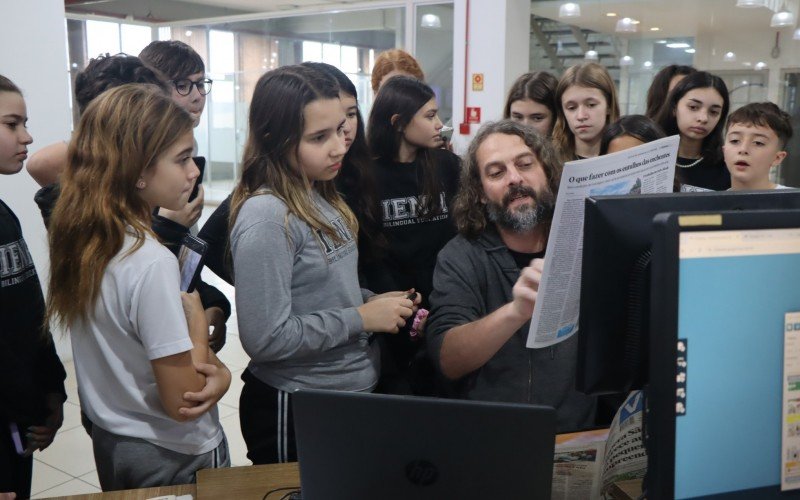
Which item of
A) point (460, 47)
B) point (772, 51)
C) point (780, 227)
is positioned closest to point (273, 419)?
point (780, 227)

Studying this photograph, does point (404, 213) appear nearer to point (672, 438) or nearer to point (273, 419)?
point (273, 419)

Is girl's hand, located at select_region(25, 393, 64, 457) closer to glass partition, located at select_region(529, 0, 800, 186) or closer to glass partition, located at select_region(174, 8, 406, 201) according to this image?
glass partition, located at select_region(529, 0, 800, 186)

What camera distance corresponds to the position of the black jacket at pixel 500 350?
1632 mm

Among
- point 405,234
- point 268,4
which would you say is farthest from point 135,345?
point 268,4

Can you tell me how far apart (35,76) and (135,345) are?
321 cm

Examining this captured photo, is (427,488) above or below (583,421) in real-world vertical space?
above

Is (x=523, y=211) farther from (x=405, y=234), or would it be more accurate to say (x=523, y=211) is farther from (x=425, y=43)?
(x=425, y=43)

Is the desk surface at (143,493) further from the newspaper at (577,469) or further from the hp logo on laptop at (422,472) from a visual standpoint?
the newspaper at (577,469)

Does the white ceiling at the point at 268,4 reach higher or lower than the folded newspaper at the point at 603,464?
higher

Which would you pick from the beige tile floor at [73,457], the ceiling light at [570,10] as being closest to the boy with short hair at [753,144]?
the beige tile floor at [73,457]

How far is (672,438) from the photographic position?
0.86 meters

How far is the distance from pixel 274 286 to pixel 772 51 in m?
5.40

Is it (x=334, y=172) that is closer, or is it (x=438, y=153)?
(x=334, y=172)

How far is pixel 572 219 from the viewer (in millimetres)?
1133
